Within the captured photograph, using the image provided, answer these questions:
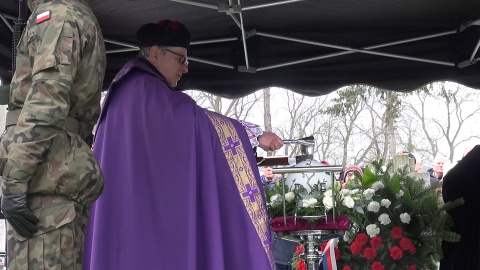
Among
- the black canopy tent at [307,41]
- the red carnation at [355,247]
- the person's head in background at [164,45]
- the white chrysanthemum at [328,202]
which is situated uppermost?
the black canopy tent at [307,41]

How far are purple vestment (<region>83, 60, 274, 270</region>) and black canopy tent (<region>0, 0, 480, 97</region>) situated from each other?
4.21 ft

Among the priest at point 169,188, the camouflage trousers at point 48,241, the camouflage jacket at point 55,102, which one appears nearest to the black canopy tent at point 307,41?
the priest at point 169,188

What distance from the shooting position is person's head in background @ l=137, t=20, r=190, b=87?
430 cm

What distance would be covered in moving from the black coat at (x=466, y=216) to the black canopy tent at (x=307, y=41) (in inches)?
36.5

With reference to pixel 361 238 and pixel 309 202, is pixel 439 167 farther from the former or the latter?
pixel 309 202

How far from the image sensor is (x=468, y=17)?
5.80m

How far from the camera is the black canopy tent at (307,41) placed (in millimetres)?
5395

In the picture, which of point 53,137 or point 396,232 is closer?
point 53,137

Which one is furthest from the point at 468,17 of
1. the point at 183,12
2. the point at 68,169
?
the point at 68,169

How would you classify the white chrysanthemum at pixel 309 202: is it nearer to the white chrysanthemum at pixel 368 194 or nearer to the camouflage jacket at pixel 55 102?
the white chrysanthemum at pixel 368 194

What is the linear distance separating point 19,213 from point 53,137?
0.31 m

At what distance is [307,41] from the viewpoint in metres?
5.99

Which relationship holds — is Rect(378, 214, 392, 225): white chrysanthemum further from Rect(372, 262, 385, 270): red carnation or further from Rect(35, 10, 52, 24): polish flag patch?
Rect(35, 10, 52, 24): polish flag patch

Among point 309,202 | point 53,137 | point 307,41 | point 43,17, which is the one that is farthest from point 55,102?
point 307,41
